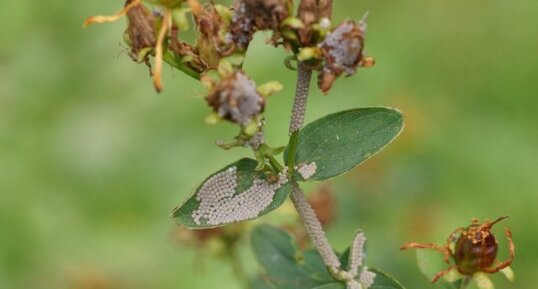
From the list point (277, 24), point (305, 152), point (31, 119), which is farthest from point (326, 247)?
point (31, 119)

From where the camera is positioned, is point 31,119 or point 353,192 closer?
point 353,192

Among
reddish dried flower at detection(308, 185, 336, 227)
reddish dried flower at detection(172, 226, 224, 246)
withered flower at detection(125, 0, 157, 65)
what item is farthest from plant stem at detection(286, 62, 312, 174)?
reddish dried flower at detection(172, 226, 224, 246)

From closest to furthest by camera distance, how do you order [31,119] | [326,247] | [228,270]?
[326,247]
[228,270]
[31,119]

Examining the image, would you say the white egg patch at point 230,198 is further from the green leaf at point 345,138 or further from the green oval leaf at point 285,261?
the green oval leaf at point 285,261

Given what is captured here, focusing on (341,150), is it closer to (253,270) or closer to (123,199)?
(253,270)

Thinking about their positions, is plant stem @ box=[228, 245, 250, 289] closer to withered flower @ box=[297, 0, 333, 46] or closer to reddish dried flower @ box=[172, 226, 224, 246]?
reddish dried flower @ box=[172, 226, 224, 246]

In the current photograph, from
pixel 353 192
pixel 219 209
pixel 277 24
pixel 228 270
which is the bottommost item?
pixel 228 270

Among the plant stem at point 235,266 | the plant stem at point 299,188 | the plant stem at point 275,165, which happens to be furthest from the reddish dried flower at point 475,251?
the plant stem at point 235,266
